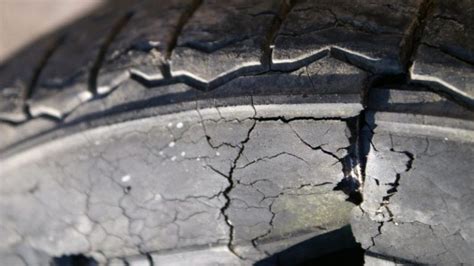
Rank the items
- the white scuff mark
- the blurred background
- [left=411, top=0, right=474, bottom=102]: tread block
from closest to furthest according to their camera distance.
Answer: [left=411, top=0, right=474, bottom=102]: tread block < the white scuff mark < the blurred background

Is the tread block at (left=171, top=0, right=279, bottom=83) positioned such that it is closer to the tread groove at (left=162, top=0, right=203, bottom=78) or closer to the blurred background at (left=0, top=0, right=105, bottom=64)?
the tread groove at (left=162, top=0, right=203, bottom=78)

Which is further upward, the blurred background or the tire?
the tire

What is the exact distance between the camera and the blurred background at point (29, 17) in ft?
7.12

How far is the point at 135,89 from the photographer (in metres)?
1.15

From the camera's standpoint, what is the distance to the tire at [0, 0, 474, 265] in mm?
1017

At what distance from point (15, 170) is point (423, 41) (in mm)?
804

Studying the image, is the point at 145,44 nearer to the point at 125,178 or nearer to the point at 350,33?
the point at 125,178

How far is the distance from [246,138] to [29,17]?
1408 mm

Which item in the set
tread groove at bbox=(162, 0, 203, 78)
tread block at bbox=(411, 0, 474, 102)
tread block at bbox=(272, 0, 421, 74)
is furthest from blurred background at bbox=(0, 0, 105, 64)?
tread block at bbox=(411, 0, 474, 102)

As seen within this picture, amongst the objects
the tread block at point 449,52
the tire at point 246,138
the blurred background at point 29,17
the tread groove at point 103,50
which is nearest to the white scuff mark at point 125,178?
the tire at point 246,138

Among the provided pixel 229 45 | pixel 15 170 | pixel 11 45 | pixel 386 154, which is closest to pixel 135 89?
pixel 229 45

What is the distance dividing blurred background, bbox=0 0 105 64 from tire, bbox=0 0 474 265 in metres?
0.87

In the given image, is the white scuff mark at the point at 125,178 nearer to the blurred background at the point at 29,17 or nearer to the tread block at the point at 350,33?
the tread block at the point at 350,33

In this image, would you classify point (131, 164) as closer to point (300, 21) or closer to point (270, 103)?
point (270, 103)
